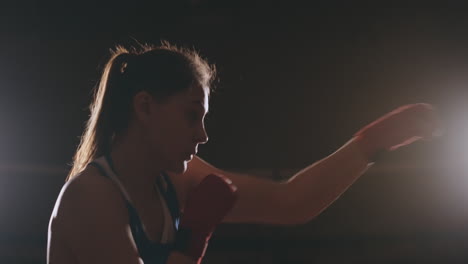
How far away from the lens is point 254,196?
1.26 metres

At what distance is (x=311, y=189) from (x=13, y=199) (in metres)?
3.00

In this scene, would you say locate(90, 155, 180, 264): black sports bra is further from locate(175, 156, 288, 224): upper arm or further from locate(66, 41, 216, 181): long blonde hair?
locate(175, 156, 288, 224): upper arm

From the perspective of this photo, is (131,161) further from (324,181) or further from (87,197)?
(324,181)

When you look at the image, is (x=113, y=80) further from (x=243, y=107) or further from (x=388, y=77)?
(x=388, y=77)

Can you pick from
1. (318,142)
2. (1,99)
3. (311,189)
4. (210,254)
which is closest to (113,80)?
(311,189)

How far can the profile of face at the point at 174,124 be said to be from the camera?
106 centimetres

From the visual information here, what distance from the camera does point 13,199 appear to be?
146 inches

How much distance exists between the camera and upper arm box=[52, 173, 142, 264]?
949mm

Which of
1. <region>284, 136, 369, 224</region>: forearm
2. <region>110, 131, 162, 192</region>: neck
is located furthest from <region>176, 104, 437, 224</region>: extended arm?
<region>110, 131, 162, 192</region>: neck

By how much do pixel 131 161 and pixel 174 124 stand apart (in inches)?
5.2

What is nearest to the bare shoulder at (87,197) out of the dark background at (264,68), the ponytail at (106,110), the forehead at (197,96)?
the ponytail at (106,110)

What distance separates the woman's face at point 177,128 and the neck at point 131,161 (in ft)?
0.13

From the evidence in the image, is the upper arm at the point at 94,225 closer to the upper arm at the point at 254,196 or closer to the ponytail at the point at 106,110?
the ponytail at the point at 106,110

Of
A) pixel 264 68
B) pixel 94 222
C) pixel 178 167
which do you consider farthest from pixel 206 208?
pixel 264 68
